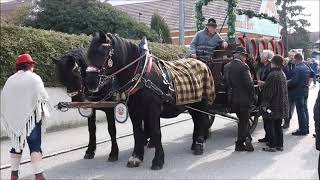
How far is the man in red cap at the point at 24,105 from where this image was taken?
6.07 meters

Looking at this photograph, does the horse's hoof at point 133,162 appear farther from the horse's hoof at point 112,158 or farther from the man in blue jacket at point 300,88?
the man in blue jacket at point 300,88

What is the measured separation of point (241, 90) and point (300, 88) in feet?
9.13

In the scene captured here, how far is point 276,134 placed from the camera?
27.8 ft

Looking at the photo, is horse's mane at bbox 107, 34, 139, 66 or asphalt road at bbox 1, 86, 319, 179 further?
asphalt road at bbox 1, 86, 319, 179

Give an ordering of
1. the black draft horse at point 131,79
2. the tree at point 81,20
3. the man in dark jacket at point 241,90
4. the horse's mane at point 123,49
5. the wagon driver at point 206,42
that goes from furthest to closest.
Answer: the tree at point 81,20 < the wagon driver at point 206,42 < the man in dark jacket at point 241,90 < the horse's mane at point 123,49 < the black draft horse at point 131,79

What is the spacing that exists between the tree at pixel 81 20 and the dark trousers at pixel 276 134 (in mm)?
15771

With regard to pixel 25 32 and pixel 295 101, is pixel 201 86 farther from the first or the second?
pixel 25 32

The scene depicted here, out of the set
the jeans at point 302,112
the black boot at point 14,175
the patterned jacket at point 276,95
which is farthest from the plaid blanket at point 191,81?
the jeans at point 302,112

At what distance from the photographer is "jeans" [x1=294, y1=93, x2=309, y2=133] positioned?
1022 cm

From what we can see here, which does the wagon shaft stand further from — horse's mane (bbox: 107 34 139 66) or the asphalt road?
the asphalt road

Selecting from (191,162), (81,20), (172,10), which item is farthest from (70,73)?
(172,10)

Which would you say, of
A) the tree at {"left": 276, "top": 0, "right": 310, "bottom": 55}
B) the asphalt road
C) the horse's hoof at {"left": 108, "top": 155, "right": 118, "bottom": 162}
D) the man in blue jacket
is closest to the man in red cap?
the asphalt road

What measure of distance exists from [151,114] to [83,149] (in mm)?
2698

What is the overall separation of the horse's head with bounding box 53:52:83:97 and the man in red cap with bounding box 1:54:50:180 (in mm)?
1100
